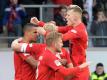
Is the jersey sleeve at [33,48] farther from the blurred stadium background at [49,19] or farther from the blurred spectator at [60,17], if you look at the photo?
the blurred stadium background at [49,19]

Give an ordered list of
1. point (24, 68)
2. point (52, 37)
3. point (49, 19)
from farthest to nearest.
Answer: point (49, 19), point (24, 68), point (52, 37)

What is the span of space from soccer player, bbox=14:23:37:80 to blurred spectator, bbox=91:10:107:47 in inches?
193

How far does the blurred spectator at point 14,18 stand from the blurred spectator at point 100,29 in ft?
5.15

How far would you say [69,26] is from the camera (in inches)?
345

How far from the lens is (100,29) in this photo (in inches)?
513

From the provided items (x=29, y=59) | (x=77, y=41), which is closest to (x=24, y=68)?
(x=29, y=59)

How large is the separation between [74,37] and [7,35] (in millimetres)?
4875

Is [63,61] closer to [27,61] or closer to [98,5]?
[27,61]

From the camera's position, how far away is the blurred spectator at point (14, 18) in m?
12.9

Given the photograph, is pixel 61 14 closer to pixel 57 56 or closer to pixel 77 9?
pixel 77 9

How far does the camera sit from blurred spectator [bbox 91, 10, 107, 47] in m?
12.9

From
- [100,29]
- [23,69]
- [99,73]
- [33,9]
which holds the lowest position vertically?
[99,73]

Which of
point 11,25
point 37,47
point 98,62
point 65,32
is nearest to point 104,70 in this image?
point 98,62

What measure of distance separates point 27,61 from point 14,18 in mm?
4982
